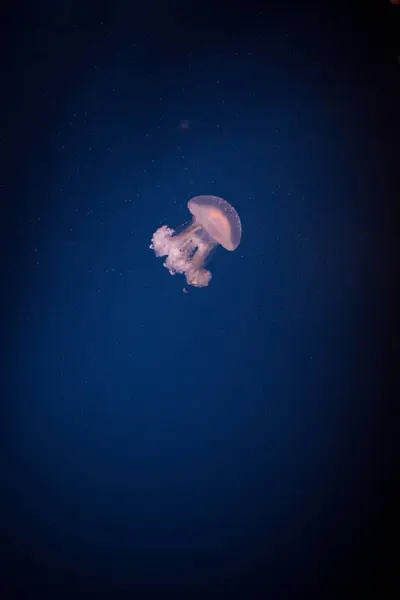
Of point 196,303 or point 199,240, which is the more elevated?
point 199,240

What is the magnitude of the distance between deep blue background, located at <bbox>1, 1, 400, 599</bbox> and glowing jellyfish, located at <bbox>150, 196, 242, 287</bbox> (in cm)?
5

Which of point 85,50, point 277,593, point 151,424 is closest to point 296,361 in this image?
point 151,424

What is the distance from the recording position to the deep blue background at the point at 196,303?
186 cm

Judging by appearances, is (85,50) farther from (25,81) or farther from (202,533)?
(202,533)

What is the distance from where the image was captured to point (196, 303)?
76.6 inches

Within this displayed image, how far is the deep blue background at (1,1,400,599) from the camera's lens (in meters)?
1.86

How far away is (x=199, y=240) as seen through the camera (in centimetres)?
200

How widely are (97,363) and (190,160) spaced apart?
93 centimetres

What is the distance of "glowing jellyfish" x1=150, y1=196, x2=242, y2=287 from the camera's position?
6.25 ft

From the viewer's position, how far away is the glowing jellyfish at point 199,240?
1.91 metres

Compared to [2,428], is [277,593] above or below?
below

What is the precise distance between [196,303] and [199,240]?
10.9 inches

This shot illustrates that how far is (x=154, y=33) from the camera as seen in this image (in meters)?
1.85

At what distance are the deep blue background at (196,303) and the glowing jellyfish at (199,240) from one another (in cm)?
5
